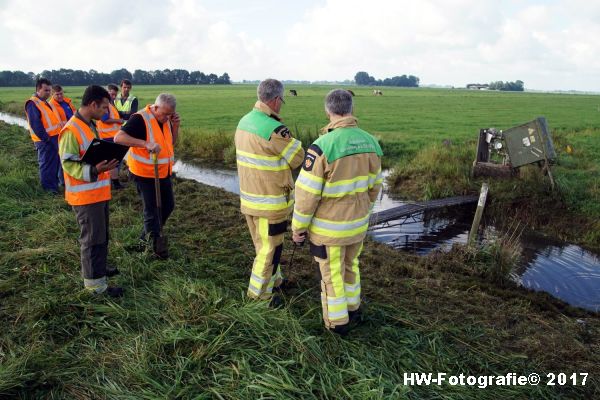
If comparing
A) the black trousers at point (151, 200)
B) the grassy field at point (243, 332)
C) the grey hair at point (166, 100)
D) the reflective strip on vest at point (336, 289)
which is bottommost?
the grassy field at point (243, 332)

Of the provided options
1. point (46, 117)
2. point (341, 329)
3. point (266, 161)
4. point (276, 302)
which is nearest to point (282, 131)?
point (266, 161)

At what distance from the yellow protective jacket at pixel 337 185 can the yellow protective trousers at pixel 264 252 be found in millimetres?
378

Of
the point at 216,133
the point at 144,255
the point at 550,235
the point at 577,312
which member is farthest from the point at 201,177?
the point at 577,312

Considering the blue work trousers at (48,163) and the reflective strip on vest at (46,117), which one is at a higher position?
the reflective strip on vest at (46,117)

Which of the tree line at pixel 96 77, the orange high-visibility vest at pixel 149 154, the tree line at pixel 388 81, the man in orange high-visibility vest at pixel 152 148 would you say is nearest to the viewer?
the man in orange high-visibility vest at pixel 152 148

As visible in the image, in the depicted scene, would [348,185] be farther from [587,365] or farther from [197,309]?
[587,365]

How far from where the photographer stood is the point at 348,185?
11.0ft

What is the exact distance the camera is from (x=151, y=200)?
16.6 ft

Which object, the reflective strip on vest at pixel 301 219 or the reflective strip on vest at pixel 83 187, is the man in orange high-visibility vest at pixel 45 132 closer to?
the reflective strip on vest at pixel 83 187

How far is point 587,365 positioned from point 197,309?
11.6 feet

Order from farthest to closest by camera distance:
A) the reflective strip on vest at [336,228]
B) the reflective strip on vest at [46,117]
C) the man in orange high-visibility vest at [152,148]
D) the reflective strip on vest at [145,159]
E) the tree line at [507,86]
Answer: the tree line at [507,86]
the reflective strip on vest at [46,117]
the reflective strip on vest at [145,159]
the man in orange high-visibility vest at [152,148]
the reflective strip on vest at [336,228]

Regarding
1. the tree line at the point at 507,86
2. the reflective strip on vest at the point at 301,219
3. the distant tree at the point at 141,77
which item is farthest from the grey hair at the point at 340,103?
the tree line at the point at 507,86

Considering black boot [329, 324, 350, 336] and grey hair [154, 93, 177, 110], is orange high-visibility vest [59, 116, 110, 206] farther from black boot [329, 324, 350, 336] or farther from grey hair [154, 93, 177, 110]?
black boot [329, 324, 350, 336]

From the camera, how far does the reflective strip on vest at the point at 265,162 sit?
144 inches
